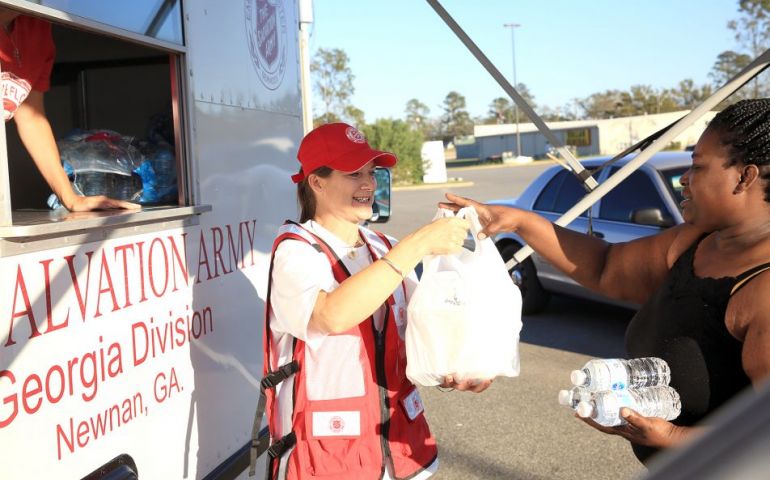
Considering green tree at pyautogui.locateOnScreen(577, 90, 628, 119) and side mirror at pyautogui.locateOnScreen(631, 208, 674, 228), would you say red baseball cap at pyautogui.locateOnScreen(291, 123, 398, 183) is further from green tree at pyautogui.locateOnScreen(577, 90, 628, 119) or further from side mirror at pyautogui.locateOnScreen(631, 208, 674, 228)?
green tree at pyautogui.locateOnScreen(577, 90, 628, 119)

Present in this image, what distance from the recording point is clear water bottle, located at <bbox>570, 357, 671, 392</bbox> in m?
1.84

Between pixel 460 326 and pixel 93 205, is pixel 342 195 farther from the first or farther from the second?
pixel 93 205

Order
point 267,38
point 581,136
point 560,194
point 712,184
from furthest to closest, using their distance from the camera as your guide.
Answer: point 581,136, point 560,194, point 267,38, point 712,184

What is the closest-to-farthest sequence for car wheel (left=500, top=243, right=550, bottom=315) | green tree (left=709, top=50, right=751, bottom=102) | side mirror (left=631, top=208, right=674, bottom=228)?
side mirror (left=631, top=208, right=674, bottom=228) < car wheel (left=500, top=243, right=550, bottom=315) < green tree (left=709, top=50, right=751, bottom=102)

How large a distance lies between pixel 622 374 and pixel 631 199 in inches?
199

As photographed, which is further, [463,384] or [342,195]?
[342,195]

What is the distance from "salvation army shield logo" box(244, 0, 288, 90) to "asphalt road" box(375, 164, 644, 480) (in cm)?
258

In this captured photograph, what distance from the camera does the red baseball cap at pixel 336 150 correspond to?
7.35ft

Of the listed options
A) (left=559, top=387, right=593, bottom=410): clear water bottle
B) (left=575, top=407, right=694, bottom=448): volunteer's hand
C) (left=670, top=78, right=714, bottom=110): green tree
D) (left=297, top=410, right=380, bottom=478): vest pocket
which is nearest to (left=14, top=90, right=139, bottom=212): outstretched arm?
(left=297, top=410, right=380, bottom=478): vest pocket

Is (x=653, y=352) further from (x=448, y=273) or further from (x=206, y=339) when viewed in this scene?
(x=206, y=339)

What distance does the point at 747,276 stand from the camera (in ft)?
5.78

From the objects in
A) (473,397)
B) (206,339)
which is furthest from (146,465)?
(473,397)

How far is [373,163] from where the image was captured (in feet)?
7.81

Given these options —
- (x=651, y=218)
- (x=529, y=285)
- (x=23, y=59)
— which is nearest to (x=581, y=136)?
(x=529, y=285)
